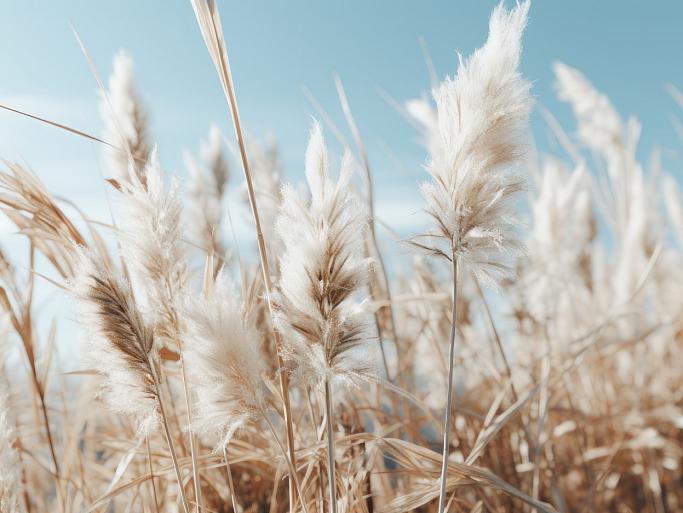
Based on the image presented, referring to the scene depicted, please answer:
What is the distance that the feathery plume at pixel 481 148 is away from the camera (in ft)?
2.76

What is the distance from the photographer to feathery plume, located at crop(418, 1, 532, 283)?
2.76ft

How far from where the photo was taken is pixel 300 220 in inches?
31.8

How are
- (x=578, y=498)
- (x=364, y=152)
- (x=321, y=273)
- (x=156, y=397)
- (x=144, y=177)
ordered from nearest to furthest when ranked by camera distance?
(x=321, y=273) < (x=156, y=397) < (x=144, y=177) < (x=364, y=152) < (x=578, y=498)

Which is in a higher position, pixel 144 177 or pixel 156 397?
pixel 144 177

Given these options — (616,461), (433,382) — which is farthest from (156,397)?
(616,461)

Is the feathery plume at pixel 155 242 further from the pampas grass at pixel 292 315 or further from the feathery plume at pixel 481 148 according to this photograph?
the feathery plume at pixel 481 148

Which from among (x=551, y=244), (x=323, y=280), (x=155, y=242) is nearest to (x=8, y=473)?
(x=155, y=242)

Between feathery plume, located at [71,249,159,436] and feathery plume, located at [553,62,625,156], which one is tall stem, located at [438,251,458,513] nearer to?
feathery plume, located at [71,249,159,436]

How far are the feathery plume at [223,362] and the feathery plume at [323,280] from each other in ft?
0.22

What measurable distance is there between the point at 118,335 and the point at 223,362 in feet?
0.57

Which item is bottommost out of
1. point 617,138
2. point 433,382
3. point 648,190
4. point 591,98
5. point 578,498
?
point 578,498

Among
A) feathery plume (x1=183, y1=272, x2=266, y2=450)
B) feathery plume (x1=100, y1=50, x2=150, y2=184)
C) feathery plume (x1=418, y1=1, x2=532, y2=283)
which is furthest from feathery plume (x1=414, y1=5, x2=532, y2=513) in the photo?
feathery plume (x1=100, y1=50, x2=150, y2=184)

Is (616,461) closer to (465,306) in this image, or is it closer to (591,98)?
(465,306)

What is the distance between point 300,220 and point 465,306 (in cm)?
160
